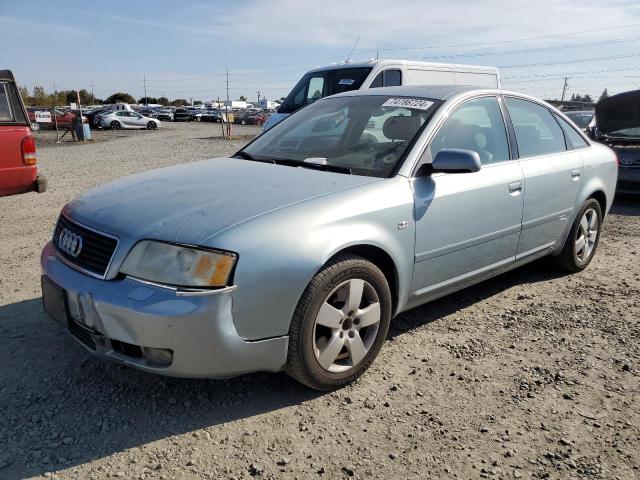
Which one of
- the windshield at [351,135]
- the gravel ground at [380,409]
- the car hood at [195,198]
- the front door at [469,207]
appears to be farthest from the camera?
the windshield at [351,135]

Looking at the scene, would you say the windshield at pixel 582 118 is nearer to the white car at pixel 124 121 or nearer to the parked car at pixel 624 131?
the parked car at pixel 624 131

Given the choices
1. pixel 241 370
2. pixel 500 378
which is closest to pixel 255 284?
pixel 241 370

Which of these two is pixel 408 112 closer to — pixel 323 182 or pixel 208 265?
pixel 323 182

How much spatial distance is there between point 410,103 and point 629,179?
236 inches

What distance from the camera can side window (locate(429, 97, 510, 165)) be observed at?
134 inches

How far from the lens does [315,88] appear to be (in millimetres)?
10094

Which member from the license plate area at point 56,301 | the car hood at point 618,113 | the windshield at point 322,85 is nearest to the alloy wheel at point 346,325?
the license plate area at point 56,301

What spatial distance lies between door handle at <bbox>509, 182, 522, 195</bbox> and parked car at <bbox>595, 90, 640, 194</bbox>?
5.31 metres

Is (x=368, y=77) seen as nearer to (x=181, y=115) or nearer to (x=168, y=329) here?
(x=168, y=329)

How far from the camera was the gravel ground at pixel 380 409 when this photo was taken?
7.50 ft

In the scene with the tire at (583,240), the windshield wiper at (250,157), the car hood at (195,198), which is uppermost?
the windshield wiper at (250,157)

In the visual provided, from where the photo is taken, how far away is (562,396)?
9.30ft

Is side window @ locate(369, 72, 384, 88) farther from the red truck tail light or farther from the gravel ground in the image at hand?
the gravel ground

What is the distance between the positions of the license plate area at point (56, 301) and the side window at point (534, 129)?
10.3 feet
